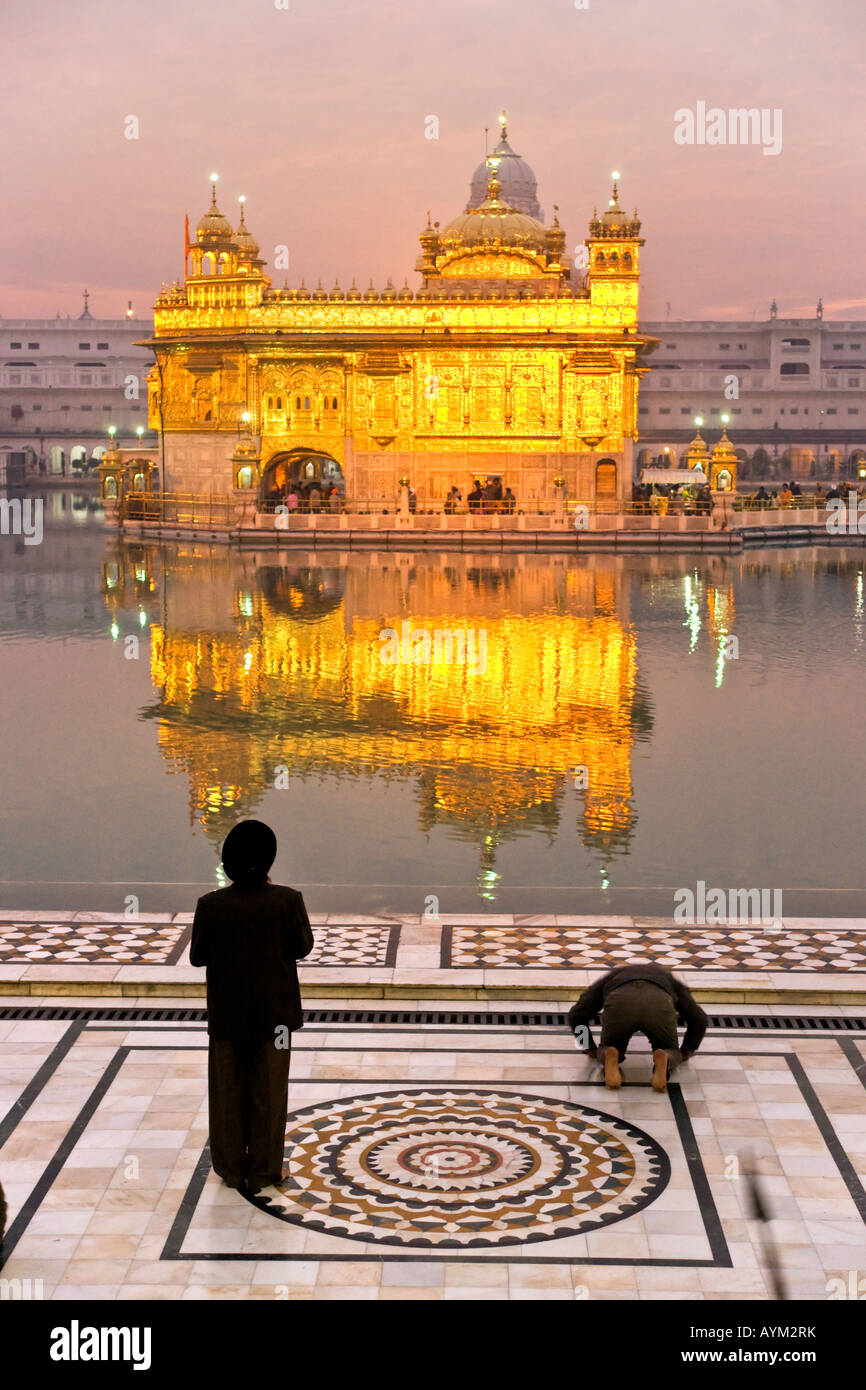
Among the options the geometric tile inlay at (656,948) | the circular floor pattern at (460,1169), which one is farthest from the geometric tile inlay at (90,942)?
the circular floor pattern at (460,1169)

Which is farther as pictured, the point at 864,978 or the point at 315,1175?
the point at 864,978

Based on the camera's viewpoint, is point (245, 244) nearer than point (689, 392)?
Yes

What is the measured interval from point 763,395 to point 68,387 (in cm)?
3272

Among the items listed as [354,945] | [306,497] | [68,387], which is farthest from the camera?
[68,387]

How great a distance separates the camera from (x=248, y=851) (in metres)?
6.10

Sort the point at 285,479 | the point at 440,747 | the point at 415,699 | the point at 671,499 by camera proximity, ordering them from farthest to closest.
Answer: the point at 285,479 < the point at 671,499 < the point at 415,699 < the point at 440,747

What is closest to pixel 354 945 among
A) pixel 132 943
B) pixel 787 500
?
pixel 132 943

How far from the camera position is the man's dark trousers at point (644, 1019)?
7.18 m

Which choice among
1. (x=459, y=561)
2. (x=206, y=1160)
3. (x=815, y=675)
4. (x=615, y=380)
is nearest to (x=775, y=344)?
(x=615, y=380)

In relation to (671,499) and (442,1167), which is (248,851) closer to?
(442,1167)

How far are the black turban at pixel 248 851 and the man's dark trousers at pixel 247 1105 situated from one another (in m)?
0.60

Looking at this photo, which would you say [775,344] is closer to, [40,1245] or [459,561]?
[459,561]
